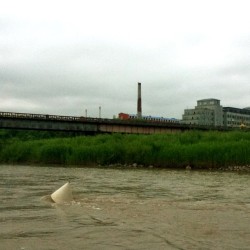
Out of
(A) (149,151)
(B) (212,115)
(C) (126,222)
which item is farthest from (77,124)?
(B) (212,115)

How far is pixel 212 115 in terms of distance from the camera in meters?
177

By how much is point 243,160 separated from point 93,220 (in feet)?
106

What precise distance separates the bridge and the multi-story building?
91023 mm

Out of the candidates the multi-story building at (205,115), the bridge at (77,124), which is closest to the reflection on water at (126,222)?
the bridge at (77,124)

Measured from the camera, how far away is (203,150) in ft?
140

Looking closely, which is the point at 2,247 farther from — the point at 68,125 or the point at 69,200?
the point at 68,125

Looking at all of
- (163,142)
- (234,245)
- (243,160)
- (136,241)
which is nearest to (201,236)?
(234,245)

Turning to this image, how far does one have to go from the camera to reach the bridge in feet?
216

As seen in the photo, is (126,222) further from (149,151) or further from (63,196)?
(149,151)

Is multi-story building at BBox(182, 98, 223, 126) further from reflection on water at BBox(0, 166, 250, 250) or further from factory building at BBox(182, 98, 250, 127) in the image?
reflection on water at BBox(0, 166, 250, 250)

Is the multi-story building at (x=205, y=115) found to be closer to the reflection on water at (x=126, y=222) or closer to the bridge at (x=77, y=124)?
the bridge at (x=77, y=124)

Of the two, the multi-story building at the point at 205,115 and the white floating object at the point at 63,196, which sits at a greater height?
A: the multi-story building at the point at 205,115

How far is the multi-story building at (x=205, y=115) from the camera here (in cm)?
17273

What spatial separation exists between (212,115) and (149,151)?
135m
